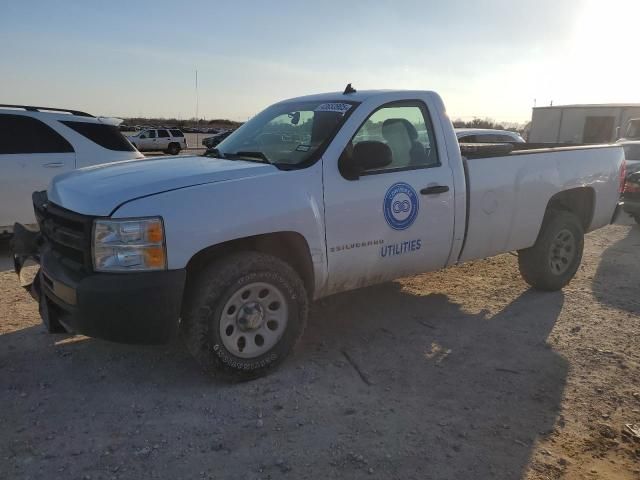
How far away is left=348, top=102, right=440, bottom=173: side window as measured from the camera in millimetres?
4242

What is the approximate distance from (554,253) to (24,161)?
6180 mm

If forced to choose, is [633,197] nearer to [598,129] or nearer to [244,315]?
[244,315]

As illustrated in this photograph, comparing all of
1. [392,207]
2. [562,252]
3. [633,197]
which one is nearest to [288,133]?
[392,207]

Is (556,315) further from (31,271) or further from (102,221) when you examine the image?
(31,271)

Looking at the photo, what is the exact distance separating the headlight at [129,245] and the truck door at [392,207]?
1.18 meters

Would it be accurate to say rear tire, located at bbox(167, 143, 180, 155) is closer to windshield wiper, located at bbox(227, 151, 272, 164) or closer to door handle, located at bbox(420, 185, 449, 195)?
windshield wiper, located at bbox(227, 151, 272, 164)

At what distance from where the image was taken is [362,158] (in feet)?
12.7

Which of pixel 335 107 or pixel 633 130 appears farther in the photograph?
pixel 633 130

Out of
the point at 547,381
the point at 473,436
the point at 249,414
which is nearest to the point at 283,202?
the point at 249,414

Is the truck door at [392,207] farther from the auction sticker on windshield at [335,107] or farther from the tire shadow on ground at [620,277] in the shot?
the tire shadow on ground at [620,277]

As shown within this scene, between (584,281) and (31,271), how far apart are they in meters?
5.54

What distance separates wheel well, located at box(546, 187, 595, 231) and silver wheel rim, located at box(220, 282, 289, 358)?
3.31 m

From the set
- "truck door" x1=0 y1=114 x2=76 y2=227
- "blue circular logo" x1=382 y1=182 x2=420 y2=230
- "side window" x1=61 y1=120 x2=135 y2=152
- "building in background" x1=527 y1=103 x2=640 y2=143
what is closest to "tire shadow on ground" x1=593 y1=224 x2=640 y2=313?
"blue circular logo" x1=382 y1=182 x2=420 y2=230

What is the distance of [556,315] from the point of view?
512 cm
